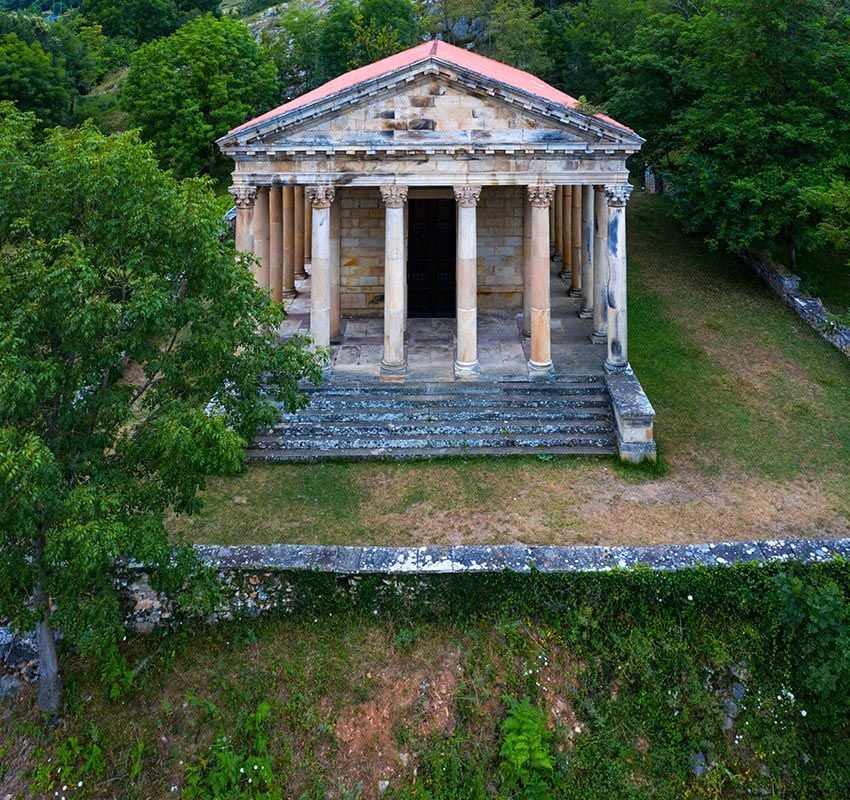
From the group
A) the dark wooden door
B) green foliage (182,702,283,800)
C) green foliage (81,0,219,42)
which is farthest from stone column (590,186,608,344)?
green foliage (81,0,219,42)

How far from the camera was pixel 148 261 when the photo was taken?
8648mm

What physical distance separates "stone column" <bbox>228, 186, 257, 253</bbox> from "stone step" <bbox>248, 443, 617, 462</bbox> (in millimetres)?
5496

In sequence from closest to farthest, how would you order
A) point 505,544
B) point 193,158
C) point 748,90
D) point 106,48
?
point 505,544 < point 748,90 < point 193,158 < point 106,48

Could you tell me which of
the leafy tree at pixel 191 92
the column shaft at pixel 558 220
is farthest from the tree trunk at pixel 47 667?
the leafy tree at pixel 191 92

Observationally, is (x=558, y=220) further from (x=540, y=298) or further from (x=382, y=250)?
(x=540, y=298)

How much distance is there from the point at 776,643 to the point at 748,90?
19.2 metres

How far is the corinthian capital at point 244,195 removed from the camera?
57.1ft

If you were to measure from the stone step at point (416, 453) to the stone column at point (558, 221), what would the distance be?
13.2 metres

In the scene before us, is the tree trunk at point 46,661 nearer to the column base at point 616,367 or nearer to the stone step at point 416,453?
the stone step at point 416,453

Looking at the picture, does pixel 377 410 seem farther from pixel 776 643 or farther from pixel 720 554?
pixel 776 643

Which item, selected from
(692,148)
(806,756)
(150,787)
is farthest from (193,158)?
(806,756)

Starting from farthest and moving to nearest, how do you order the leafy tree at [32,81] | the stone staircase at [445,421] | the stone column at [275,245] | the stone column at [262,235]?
the leafy tree at [32,81]
the stone column at [275,245]
the stone column at [262,235]
the stone staircase at [445,421]

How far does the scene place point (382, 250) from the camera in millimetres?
22391

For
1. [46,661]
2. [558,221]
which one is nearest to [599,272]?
[558,221]
